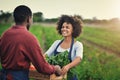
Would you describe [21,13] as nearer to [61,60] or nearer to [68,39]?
[61,60]

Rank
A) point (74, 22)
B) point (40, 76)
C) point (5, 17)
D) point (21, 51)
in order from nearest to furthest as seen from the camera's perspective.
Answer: point (21, 51) → point (40, 76) → point (74, 22) → point (5, 17)

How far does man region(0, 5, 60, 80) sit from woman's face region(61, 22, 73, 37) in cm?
91

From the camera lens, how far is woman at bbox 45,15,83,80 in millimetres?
4207

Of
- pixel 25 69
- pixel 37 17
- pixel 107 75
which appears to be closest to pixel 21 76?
pixel 25 69

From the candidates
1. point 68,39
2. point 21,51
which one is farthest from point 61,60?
point 21,51

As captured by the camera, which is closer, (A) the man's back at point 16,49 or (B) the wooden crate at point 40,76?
(A) the man's back at point 16,49

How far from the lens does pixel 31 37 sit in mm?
3387

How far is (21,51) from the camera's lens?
11.1 feet

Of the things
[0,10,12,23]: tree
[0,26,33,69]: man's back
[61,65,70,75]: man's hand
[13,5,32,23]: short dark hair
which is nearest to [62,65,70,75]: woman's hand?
[61,65,70,75]: man's hand

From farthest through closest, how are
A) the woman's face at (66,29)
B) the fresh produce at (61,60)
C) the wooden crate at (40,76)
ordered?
the woman's face at (66,29)
the fresh produce at (61,60)
the wooden crate at (40,76)

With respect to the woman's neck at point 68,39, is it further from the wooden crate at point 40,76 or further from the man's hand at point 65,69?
the wooden crate at point 40,76

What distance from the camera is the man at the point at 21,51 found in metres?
3.38

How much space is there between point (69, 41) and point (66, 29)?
0.12 metres

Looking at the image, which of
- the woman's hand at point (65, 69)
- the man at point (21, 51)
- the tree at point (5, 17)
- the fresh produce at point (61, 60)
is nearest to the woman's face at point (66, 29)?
the fresh produce at point (61, 60)
